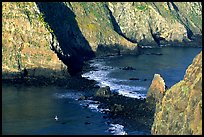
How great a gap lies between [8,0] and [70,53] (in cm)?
3192

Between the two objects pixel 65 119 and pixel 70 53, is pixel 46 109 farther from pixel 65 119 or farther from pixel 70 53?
pixel 70 53

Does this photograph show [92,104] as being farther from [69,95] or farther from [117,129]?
[117,129]

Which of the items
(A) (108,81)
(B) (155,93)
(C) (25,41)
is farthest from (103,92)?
(C) (25,41)

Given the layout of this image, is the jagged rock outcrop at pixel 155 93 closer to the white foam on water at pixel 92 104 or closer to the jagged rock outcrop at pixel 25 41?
the white foam on water at pixel 92 104

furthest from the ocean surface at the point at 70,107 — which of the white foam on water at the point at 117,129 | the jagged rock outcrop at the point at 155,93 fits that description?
the jagged rock outcrop at the point at 155,93

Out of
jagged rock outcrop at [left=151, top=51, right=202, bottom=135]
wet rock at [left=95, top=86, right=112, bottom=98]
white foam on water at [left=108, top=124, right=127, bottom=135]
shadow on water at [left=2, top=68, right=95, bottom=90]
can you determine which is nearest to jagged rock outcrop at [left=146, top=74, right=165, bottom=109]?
wet rock at [left=95, top=86, right=112, bottom=98]

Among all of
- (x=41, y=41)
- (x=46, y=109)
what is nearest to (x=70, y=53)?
→ (x=41, y=41)

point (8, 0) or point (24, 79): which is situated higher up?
point (8, 0)

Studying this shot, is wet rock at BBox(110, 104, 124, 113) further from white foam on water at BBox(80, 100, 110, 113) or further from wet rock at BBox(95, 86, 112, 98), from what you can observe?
wet rock at BBox(95, 86, 112, 98)

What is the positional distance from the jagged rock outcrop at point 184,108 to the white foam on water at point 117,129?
15206 millimetres

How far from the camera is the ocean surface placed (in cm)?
11000

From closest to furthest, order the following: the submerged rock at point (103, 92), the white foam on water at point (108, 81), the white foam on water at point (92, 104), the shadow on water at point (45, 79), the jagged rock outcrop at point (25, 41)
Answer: the white foam on water at point (92, 104)
the submerged rock at point (103, 92)
the white foam on water at point (108, 81)
the shadow on water at point (45, 79)
the jagged rock outcrop at point (25, 41)

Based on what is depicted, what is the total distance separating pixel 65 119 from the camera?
4643 inches

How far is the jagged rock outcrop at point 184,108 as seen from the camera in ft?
258
